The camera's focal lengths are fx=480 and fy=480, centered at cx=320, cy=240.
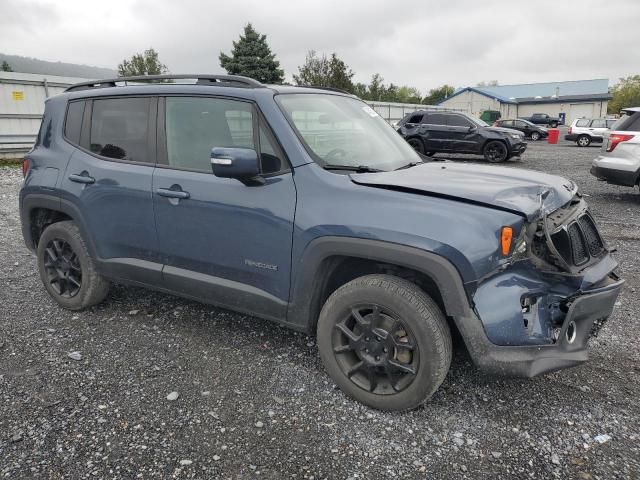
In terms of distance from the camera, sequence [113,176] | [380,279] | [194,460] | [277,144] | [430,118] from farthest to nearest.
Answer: [430,118]
[113,176]
[277,144]
[380,279]
[194,460]

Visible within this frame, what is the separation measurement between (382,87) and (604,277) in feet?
194

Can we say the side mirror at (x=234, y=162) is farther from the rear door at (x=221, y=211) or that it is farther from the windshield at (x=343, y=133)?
the windshield at (x=343, y=133)

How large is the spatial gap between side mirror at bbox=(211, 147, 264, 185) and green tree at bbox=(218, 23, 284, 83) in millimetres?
35144

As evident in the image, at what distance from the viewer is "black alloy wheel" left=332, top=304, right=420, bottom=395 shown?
2597 mm

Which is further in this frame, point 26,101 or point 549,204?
point 26,101

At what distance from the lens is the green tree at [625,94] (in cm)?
8656

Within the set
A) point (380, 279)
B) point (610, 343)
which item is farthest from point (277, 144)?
point (610, 343)

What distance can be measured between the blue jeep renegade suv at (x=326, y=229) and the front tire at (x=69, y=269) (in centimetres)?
2

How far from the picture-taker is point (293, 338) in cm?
365

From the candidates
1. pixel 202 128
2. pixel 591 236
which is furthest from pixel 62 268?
pixel 591 236

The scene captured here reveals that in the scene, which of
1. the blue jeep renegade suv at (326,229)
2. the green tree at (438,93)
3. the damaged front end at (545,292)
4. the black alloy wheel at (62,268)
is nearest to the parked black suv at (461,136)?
the blue jeep renegade suv at (326,229)

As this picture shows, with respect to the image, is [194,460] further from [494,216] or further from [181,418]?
[494,216]

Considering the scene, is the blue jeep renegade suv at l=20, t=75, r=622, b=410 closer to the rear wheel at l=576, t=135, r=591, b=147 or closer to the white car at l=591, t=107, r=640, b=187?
the white car at l=591, t=107, r=640, b=187

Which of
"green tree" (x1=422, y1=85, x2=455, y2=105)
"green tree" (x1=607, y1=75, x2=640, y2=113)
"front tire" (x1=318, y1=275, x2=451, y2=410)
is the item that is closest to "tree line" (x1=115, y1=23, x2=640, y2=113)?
"front tire" (x1=318, y1=275, x2=451, y2=410)
